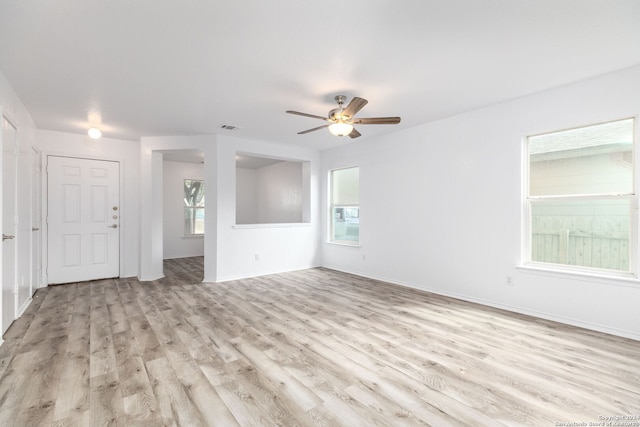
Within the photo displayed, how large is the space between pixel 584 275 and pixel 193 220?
792 cm

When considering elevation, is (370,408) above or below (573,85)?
below

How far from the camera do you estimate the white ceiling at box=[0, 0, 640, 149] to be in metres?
2.00

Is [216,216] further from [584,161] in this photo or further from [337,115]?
[584,161]

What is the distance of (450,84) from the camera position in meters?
3.15

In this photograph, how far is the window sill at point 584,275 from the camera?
2855mm

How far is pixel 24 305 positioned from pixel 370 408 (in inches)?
171

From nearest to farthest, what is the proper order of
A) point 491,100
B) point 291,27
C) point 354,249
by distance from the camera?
point 291,27, point 491,100, point 354,249

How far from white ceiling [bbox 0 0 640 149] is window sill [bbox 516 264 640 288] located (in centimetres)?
200

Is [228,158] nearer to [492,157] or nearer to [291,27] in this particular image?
[291,27]

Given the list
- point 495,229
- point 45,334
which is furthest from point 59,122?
point 495,229

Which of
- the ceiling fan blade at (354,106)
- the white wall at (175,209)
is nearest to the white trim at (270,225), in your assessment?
the ceiling fan blade at (354,106)

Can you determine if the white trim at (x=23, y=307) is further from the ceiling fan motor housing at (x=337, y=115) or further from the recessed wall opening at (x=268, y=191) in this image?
the recessed wall opening at (x=268, y=191)

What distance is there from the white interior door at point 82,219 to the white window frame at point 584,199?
6.36 metres

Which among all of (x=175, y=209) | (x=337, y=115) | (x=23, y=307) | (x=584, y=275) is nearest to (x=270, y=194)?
(x=175, y=209)
